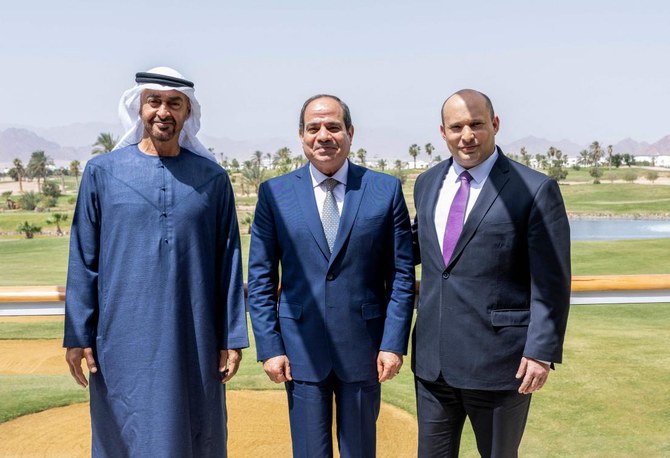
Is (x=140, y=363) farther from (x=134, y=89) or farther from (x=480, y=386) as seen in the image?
(x=480, y=386)

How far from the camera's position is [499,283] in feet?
7.37

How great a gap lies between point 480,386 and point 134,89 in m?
1.65

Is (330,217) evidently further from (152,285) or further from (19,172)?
(19,172)

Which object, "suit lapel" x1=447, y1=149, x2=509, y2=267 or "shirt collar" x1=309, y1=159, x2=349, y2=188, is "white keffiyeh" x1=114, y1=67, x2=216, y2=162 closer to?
"shirt collar" x1=309, y1=159, x2=349, y2=188

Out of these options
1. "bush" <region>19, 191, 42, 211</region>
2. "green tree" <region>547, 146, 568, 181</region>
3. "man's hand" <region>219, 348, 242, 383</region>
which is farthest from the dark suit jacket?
"green tree" <region>547, 146, 568, 181</region>

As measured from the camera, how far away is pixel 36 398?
565 cm

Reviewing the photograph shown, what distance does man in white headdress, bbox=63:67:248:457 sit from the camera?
2324 mm

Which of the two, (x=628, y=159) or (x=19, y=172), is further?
(x=628, y=159)

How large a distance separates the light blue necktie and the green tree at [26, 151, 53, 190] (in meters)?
89.9

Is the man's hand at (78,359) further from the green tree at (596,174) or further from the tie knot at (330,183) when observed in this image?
A: the green tree at (596,174)

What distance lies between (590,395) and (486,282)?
400cm

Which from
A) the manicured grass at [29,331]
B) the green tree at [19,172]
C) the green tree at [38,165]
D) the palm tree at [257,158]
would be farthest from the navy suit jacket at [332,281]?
the green tree at [19,172]

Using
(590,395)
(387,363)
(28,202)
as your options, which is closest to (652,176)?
(28,202)

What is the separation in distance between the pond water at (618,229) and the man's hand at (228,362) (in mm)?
48458
